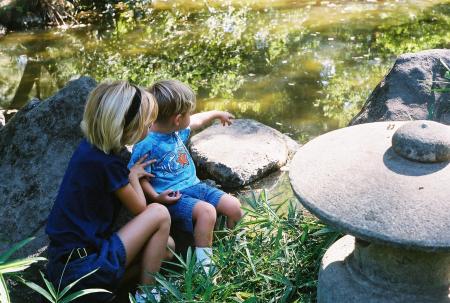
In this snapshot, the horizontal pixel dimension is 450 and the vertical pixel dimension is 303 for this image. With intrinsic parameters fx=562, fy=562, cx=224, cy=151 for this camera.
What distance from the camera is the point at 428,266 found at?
2109 mm

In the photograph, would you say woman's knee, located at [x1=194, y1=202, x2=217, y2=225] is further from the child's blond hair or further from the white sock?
the child's blond hair

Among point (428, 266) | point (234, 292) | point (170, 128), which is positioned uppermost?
point (170, 128)

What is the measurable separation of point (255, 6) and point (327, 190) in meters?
7.21

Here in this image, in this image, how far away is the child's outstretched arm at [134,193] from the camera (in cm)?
252

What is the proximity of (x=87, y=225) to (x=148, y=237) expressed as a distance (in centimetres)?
28

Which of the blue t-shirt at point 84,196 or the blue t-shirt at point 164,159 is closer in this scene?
the blue t-shirt at point 84,196

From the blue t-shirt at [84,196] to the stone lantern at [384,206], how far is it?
808 millimetres

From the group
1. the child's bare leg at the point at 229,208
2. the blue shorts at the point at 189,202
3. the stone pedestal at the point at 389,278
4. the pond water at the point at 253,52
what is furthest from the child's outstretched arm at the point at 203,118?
the pond water at the point at 253,52

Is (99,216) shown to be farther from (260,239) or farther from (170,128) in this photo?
(260,239)

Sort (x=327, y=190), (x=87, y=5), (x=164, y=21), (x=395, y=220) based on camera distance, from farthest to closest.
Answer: (x=87, y=5) < (x=164, y=21) < (x=327, y=190) < (x=395, y=220)

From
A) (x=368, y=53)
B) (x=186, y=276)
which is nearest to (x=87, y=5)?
(x=368, y=53)

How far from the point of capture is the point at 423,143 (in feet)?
6.81

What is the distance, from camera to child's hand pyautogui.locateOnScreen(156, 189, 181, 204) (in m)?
2.86

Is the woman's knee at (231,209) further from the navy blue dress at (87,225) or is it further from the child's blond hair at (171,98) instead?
the navy blue dress at (87,225)
